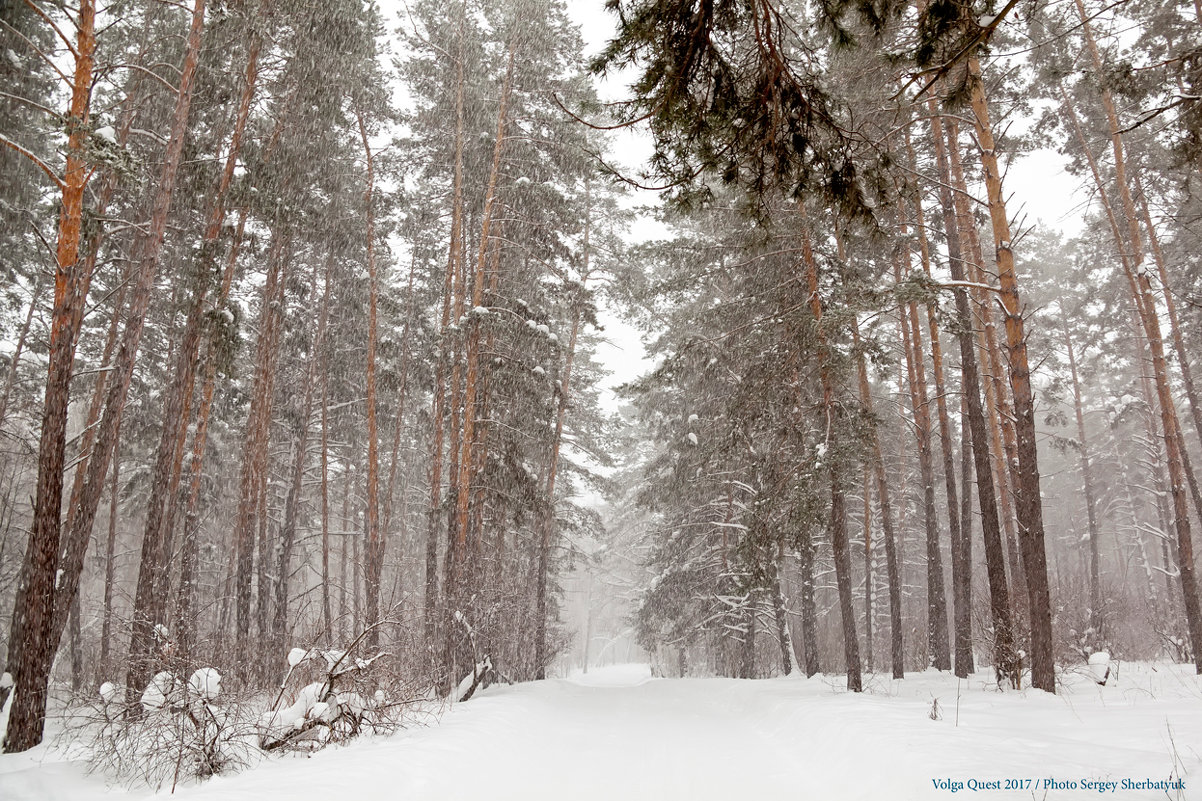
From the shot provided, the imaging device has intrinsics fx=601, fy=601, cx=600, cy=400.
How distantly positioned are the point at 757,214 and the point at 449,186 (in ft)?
36.8

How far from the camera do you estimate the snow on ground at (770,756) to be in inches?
168

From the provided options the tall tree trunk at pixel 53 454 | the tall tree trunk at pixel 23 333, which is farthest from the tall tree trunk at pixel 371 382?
the tall tree trunk at pixel 23 333

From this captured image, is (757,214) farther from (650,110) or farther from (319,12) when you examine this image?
(319,12)

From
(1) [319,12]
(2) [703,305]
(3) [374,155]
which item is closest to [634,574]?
(2) [703,305]

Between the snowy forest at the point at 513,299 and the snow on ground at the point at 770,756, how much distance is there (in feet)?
1.60

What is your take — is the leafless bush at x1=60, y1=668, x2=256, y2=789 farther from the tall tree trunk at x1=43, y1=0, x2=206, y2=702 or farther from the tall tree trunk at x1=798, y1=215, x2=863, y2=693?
the tall tree trunk at x1=798, y1=215, x2=863, y2=693

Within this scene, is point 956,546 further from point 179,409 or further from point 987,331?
point 179,409

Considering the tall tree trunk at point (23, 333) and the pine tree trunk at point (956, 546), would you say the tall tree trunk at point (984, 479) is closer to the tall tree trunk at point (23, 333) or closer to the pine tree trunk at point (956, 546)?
the pine tree trunk at point (956, 546)

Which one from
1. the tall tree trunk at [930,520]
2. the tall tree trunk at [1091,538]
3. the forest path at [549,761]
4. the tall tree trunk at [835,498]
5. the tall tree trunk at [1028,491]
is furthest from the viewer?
the tall tree trunk at [1091,538]

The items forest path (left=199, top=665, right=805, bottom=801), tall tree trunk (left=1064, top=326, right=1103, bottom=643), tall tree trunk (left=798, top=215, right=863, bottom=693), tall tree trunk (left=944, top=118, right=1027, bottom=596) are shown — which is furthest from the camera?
tall tree trunk (left=1064, top=326, right=1103, bottom=643)

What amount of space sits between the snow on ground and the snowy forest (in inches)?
19.2

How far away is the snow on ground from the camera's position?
4.27 m

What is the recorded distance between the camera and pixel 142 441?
54.0 feet

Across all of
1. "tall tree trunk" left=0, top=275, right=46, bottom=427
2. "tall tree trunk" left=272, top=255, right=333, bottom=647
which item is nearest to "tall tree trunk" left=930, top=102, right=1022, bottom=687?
"tall tree trunk" left=272, top=255, right=333, bottom=647
